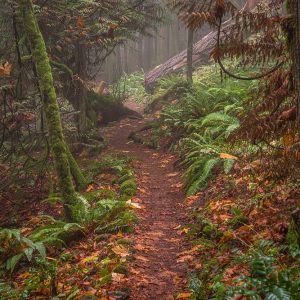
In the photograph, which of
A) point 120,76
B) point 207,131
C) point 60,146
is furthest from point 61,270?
point 120,76

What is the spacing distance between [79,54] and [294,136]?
400 inches

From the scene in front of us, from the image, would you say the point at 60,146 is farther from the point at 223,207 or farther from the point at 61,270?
the point at 223,207

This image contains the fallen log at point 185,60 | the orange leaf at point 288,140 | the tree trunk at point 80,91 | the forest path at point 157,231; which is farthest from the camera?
the fallen log at point 185,60

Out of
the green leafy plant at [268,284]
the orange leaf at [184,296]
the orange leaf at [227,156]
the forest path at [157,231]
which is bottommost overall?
the forest path at [157,231]

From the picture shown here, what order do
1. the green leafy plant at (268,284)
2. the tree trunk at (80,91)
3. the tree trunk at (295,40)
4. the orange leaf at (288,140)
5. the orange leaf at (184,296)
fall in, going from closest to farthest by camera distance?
the green leafy plant at (268,284), the tree trunk at (295,40), the orange leaf at (184,296), the orange leaf at (288,140), the tree trunk at (80,91)

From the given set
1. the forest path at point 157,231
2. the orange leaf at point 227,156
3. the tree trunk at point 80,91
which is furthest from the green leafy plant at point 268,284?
the tree trunk at point 80,91

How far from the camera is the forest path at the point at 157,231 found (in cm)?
490

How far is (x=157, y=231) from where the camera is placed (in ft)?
22.4

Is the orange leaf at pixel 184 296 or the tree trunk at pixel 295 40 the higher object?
the tree trunk at pixel 295 40

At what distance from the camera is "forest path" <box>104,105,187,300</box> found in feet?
16.1

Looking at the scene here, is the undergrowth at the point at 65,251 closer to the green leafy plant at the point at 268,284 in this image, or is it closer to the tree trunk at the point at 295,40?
the green leafy plant at the point at 268,284

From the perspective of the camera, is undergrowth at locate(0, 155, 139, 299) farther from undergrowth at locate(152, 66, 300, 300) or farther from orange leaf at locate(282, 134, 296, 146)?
orange leaf at locate(282, 134, 296, 146)

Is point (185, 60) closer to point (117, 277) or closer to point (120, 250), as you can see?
point (120, 250)

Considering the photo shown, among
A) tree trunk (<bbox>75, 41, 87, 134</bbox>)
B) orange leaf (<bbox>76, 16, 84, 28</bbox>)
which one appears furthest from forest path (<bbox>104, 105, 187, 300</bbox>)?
orange leaf (<bbox>76, 16, 84, 28</bbox>)
